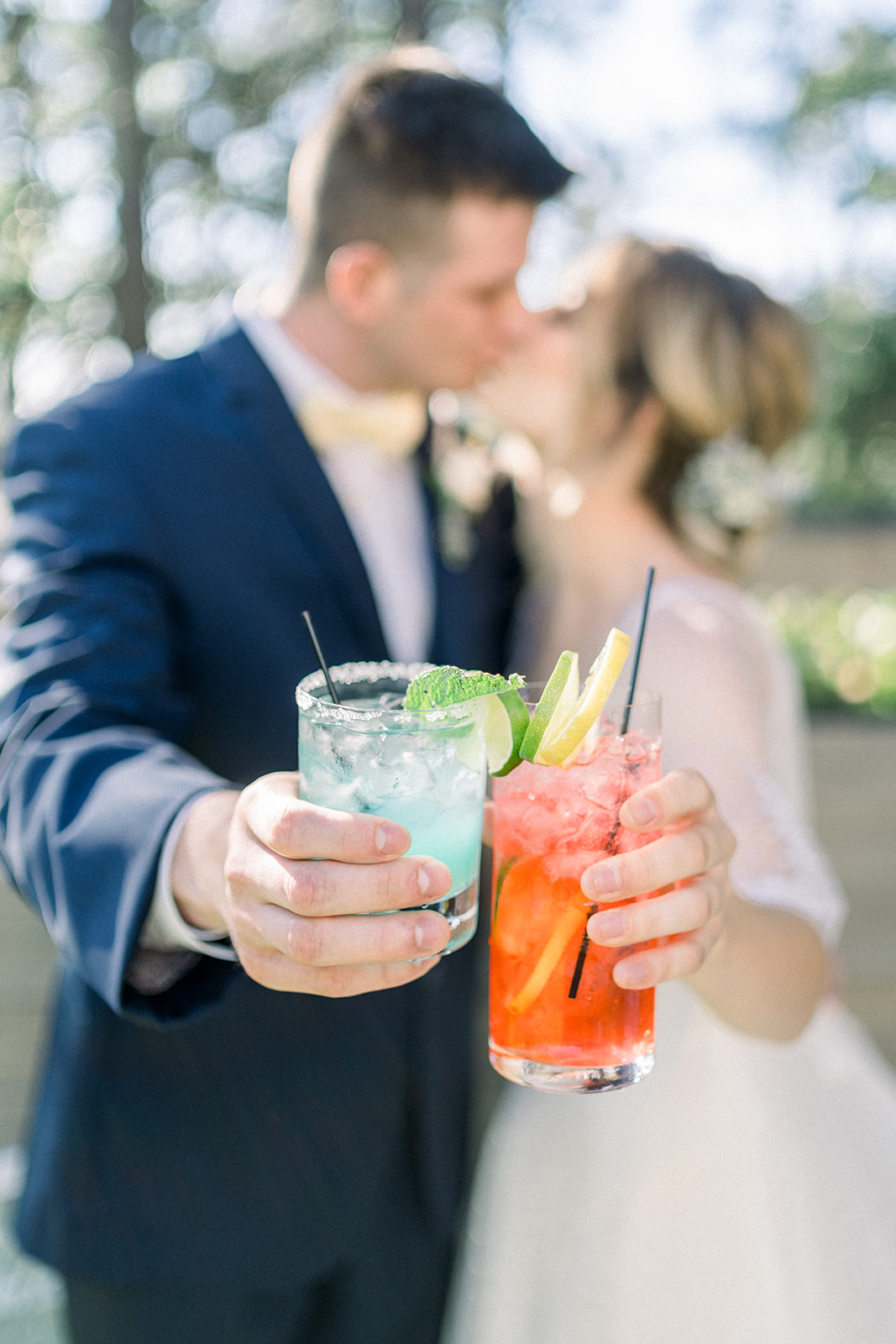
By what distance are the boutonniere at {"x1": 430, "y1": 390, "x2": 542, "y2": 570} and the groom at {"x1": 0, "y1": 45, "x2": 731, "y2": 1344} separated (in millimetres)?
42

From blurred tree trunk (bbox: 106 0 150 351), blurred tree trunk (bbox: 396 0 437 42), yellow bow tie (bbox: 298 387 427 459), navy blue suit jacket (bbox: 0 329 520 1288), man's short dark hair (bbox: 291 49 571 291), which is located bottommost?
navy blue suit jacket (bbox: 0 329 520 1288)

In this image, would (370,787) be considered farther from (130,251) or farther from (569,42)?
(569,42)

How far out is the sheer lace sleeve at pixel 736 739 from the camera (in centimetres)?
176

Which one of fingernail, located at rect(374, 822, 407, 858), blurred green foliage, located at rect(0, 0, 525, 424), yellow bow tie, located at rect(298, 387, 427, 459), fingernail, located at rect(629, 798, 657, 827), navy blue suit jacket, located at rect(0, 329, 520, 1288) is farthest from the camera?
blurred green foliage, located at rect(0, 0, 525, 424)

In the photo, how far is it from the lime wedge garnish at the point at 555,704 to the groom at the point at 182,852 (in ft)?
1.39

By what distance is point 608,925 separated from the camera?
44.7 inches

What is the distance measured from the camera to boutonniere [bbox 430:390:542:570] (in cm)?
235

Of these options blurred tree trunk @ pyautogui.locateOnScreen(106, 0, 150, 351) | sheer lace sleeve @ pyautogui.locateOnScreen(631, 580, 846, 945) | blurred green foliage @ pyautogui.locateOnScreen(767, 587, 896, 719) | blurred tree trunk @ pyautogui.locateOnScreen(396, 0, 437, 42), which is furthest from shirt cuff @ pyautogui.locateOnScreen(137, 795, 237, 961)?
blurred tree trunk @ pyautogui.locateOnScreen(396, 0, 437, 42)

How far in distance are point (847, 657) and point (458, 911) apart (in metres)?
5.38

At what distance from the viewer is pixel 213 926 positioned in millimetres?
1314

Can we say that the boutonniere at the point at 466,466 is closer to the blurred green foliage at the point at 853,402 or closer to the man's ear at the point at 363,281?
the man's ear at the point at 363,281

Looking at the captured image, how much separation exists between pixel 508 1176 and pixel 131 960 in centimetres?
114

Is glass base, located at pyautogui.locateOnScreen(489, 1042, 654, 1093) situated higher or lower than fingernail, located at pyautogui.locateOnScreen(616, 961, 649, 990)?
lower

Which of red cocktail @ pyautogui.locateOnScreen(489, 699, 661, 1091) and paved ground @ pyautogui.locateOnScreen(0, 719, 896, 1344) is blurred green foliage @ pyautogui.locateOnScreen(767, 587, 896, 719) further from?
red cocktail @ pyautogui.locateOnScreen(489, 699, 661, 1091)
